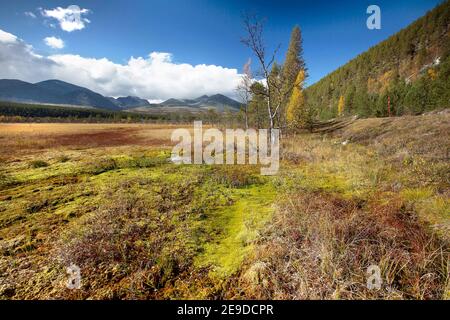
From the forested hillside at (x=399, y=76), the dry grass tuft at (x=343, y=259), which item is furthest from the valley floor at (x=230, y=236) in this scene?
the forested hillside at (x=399, y=76)

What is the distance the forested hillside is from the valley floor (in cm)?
3853

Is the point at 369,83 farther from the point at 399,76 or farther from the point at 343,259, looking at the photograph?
the point at 343,259

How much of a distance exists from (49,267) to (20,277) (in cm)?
37

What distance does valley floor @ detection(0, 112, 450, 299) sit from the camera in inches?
119

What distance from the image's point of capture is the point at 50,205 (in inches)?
241

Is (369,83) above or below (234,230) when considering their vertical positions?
above

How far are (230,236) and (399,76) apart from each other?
9590cm

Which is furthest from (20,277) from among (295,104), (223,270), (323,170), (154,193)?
(295,104)

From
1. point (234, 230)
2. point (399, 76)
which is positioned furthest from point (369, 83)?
point (234, 230)

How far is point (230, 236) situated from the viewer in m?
4.58

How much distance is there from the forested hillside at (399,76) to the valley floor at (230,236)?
38532 millimetres

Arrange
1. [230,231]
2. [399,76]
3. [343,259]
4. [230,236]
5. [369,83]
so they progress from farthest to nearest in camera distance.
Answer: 1. [369,83]
2. [399,76]
3. [230,231]
4. [230,236]
5. [343,259]

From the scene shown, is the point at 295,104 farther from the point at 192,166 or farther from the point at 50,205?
the point at 50,205

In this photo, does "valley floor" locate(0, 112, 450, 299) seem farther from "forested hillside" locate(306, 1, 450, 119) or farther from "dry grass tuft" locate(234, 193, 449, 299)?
"forested hillside" locate(306, 1, 450, 119)
